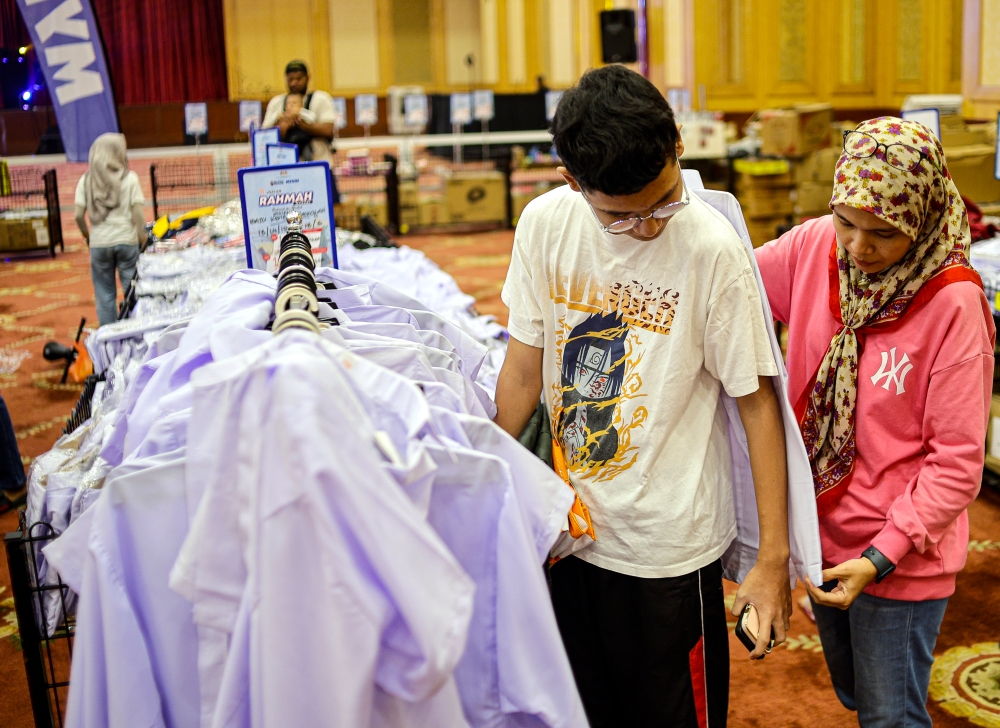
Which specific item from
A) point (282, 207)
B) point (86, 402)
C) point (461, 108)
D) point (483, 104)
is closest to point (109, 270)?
point (86, 402)

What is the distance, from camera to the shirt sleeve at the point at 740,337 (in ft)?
4.35

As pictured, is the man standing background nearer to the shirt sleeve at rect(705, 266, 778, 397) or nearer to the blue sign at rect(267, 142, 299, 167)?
the blue sign at rect(267, 142, 299, 167)

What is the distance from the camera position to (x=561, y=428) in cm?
150

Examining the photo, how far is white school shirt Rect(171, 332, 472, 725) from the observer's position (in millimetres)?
966

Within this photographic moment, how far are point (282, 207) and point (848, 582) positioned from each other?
146cm

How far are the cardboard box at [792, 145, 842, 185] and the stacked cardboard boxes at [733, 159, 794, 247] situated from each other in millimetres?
75

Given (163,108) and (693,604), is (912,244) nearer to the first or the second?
(693,604)

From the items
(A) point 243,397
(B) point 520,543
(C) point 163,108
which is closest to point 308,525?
(A) point 243,397

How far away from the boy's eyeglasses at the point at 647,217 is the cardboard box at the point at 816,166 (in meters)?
6.21

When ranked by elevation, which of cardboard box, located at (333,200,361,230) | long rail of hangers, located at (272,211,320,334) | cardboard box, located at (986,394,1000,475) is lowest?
cardboard box, located at (986,394,1000,475)

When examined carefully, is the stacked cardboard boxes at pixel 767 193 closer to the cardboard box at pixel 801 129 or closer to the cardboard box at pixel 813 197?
the cardboard box at pixel 801 129

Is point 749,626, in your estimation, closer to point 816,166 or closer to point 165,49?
point 816,166

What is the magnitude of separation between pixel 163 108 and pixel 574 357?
1503 cm

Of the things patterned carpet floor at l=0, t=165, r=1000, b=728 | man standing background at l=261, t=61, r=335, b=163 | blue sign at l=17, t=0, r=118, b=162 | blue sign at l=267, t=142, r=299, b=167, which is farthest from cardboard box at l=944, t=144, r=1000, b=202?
blue sign at l=17, t=0, r=118, b=162
